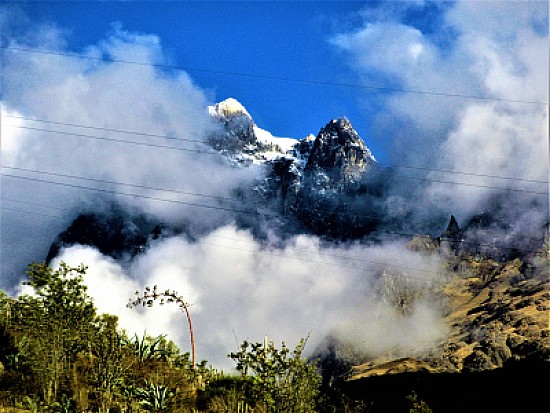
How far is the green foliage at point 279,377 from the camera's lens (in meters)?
23.4

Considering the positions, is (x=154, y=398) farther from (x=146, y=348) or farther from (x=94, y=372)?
(x=146, y=348)

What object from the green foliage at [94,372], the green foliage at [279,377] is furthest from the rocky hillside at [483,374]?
the green foliage at [279,377]

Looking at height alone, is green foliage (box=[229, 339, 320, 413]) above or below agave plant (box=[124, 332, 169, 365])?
below

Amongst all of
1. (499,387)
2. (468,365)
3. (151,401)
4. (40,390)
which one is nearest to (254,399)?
(151,401)

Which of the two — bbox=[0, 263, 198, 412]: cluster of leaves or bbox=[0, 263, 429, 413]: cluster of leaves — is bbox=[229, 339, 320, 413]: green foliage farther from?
bbox=[0, 263, 198, 412]: cluster of leaves

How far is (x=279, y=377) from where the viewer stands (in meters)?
23.9

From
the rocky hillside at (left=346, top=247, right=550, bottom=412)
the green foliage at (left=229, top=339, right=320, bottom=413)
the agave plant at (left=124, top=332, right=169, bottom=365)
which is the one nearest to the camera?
the green foliage at (left=229, top=339, right=320, bottom=413)

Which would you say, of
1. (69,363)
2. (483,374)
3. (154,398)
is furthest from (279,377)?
(483,374)

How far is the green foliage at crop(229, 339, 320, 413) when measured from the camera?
23.4 metres

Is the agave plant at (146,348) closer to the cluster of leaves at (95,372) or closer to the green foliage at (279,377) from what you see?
the cluster of leaves at (95,372)

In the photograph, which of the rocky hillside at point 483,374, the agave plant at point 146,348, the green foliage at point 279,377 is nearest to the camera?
the green foliage at point 279,377

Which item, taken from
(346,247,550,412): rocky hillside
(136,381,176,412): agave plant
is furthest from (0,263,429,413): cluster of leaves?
(346,247,550,412): rocky hillside

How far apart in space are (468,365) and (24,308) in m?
168

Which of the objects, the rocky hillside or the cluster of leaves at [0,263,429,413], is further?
the rocky hillside
